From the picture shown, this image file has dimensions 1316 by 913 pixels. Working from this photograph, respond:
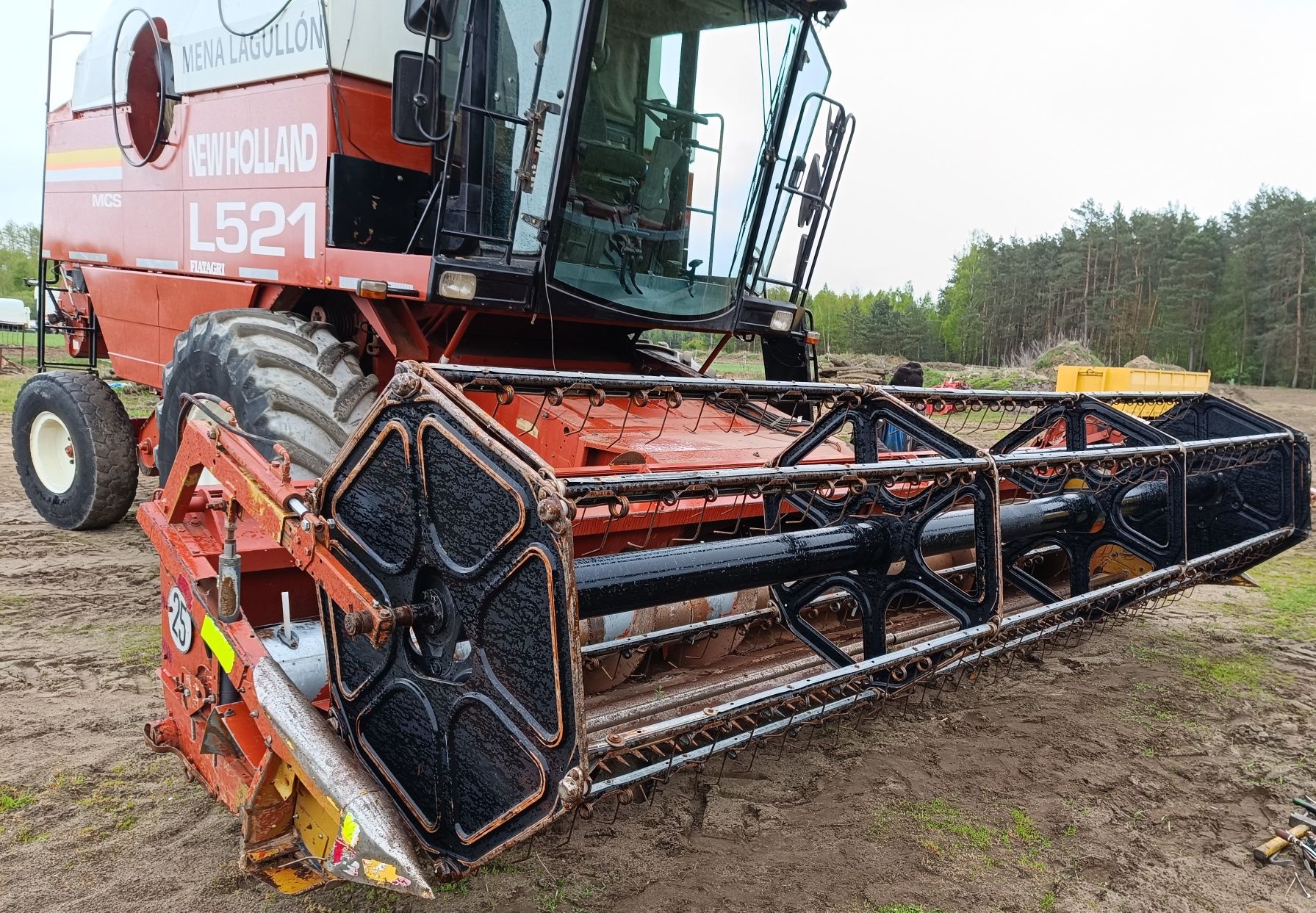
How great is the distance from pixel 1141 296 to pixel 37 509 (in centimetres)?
3901

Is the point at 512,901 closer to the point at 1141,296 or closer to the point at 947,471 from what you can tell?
the point at 947,471

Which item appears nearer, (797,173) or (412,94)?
(412,94)

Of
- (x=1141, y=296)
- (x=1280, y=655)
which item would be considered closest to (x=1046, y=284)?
(x=1141, y=296)

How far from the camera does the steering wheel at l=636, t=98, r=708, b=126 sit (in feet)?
11.2

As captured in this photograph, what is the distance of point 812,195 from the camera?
4.06 m

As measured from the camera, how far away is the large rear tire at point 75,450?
4.76 m

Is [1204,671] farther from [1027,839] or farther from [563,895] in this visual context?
[563,895]

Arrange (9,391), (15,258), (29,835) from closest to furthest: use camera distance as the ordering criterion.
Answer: (29,835) < (9,391) < (15,258)

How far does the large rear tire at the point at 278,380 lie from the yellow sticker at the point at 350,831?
145 centimetres

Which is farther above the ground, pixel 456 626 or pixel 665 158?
pixel 665 158

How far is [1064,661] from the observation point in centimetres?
385

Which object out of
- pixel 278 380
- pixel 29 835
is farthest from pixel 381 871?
pixel 278 380

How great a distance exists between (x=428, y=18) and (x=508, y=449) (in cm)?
221

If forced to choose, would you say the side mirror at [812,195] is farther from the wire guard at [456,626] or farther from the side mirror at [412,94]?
the wire guard at [456,626]
